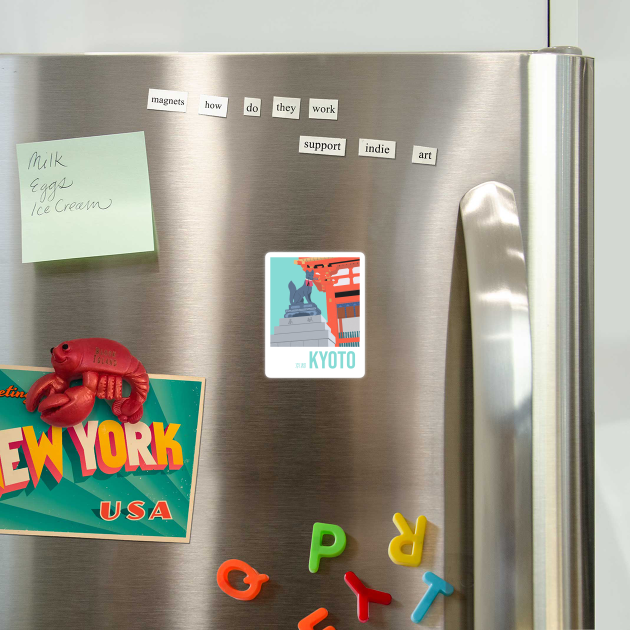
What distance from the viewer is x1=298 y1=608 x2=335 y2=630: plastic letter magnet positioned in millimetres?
497

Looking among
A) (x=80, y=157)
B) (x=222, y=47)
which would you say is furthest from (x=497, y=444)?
(x=222, y=47)

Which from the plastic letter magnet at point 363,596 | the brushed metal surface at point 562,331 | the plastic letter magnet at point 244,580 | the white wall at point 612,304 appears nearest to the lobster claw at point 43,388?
the plastic letter magnet at point 244,580

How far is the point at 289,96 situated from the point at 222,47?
0.97ft

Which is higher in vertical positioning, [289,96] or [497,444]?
[289,96]

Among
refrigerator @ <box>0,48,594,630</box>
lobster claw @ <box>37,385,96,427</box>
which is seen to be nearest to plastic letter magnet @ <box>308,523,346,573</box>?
refrigerator @ <box>0,48,594,630</box>

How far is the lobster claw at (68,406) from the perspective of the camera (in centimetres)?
49

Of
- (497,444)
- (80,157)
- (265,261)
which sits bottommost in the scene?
(497,444)

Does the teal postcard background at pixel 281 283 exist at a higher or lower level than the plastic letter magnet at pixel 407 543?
higher

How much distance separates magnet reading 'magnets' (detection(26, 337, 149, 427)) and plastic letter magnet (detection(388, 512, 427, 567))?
11.4 inches

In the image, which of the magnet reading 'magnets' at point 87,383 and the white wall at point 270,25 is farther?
the white wall at point 270,25

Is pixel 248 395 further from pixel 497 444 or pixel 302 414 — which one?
pixel 497 444

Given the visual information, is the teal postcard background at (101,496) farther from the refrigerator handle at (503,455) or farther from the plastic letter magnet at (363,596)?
the refrigerator handle at (503,455)

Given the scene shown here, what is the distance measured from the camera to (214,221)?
1.71ft

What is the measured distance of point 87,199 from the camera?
0.52 metres
